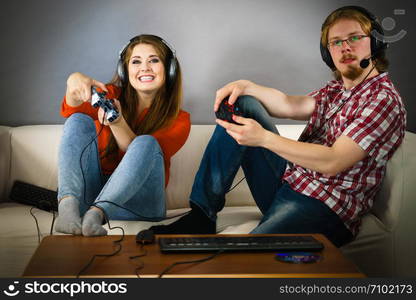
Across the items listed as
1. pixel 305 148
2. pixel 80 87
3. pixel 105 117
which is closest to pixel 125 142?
pixel 105 117

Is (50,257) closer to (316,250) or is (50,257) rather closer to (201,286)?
(201,286)

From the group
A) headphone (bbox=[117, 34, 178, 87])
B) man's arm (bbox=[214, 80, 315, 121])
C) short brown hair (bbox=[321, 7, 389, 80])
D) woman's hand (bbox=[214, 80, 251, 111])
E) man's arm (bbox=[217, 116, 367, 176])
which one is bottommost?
man's arm (bbox=[217, 116, 367, 176])

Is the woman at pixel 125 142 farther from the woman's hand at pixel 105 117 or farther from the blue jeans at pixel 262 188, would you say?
the blue jeans at pixel 262 188

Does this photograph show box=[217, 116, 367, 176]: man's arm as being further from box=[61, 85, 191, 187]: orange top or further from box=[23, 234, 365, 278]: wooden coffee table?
box=[61, 85, 191, 187]: orange top

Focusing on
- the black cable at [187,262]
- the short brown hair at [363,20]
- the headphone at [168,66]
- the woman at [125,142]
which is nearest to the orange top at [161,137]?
the woman at [125,142]

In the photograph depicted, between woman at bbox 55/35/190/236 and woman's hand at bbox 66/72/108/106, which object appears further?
woman's hand at bbox 66/72/108/106

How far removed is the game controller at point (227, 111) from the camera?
5.50 feet

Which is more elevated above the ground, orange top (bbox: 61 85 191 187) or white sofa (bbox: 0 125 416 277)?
orange top (bbox: 61 85 191 187)

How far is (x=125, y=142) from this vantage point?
1.93 meters

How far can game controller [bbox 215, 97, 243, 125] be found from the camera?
1678 mm

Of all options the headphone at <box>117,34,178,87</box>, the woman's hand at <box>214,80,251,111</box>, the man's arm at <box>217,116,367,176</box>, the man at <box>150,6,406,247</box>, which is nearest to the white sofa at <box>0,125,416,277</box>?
the man at <box>150,6,406,247</box>

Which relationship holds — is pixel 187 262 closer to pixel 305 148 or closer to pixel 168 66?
pixel 305 148

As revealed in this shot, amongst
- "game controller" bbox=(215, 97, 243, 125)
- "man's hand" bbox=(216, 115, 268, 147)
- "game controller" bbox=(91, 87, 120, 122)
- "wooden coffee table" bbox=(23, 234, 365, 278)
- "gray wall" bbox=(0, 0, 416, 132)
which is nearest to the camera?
"wooden coffee table" bbox=(23, 234, 365, 278)

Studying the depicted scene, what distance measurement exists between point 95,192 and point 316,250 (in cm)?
86
